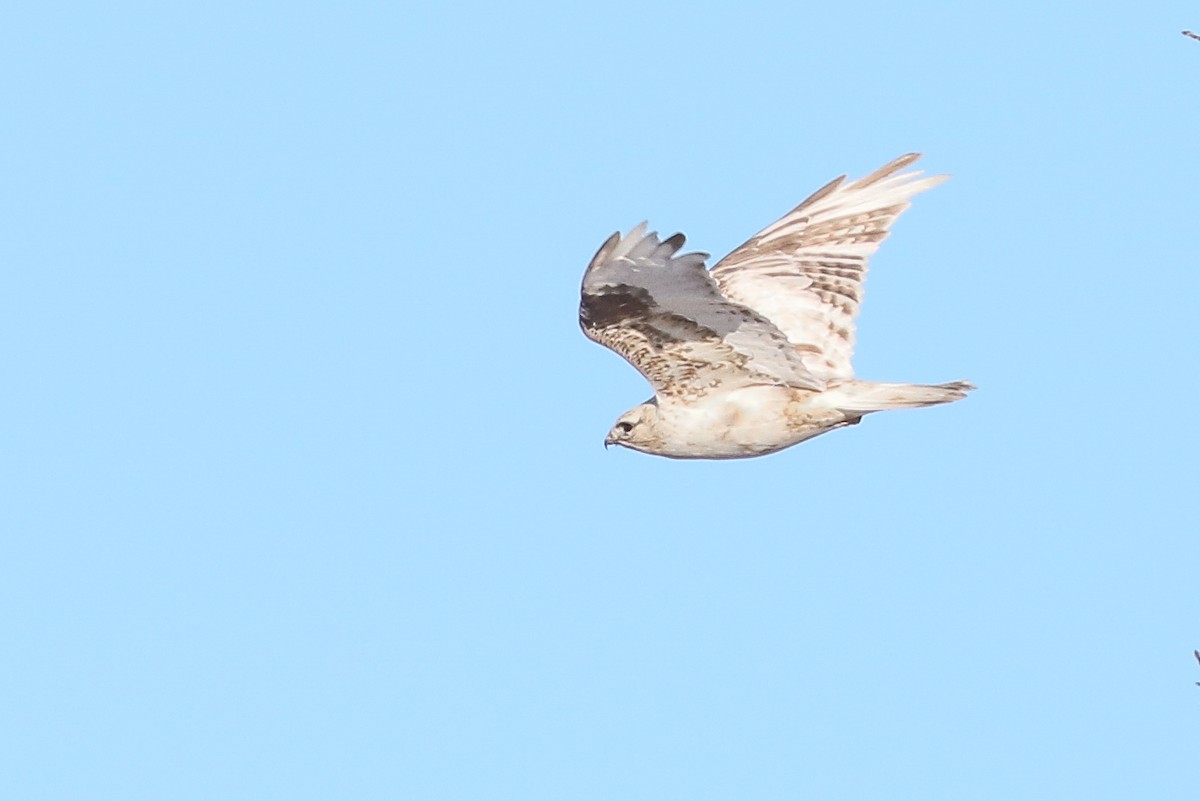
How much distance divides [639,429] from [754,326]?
1357mm

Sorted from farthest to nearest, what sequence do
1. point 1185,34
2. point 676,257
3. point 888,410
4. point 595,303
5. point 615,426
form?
point 615,426
point 888,410
point 595,303
point 676,257
point 1185,34

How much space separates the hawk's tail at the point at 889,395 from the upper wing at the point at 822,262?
2.41 feet

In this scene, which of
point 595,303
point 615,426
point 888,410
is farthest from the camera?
point 615,426

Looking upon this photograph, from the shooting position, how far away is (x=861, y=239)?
1326 cm

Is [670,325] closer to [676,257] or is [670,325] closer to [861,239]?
[676,257]

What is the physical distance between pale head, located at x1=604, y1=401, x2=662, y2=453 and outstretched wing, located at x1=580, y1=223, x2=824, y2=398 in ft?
0.71

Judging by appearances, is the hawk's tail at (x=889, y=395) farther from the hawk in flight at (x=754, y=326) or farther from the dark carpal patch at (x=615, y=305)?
the dark carpal patch at (x=615, y=305)

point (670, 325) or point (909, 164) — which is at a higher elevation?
point (909, 164)

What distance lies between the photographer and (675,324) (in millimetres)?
10445

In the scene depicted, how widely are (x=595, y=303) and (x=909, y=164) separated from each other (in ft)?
14.9

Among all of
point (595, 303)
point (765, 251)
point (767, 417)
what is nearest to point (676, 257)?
point (595, 303)

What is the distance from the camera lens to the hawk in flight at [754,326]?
984 centimetres

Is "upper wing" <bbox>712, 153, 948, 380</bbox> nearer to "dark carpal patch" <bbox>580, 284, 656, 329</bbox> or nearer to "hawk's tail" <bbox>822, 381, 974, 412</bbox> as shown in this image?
"hawk's tail" <bbox>822, 381, 974, 412</bbox>

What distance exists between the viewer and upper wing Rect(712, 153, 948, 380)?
40.9 ft
